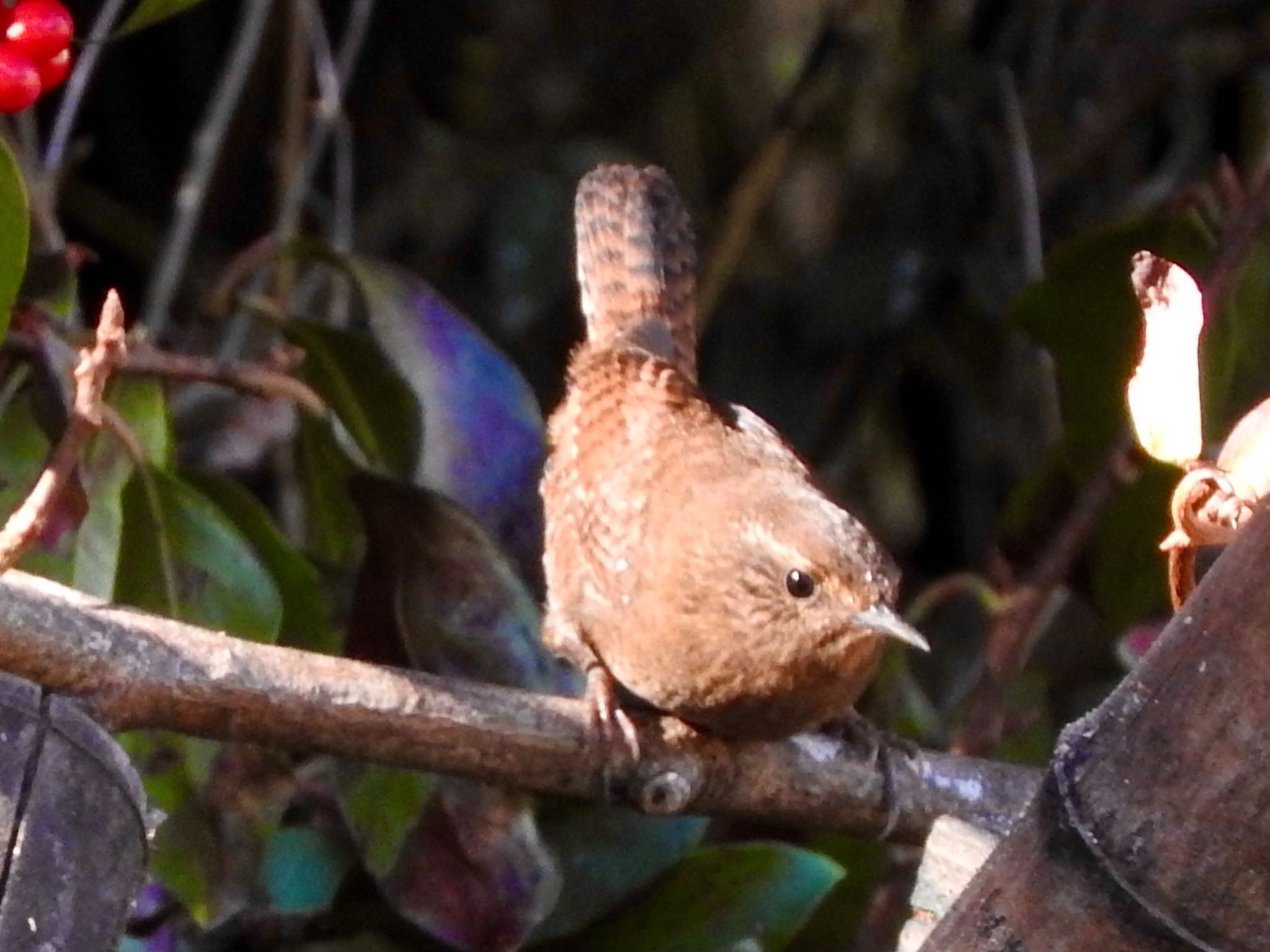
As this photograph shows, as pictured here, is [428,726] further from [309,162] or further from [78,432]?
[309,162]

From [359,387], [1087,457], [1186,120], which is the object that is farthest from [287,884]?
[1186,120]

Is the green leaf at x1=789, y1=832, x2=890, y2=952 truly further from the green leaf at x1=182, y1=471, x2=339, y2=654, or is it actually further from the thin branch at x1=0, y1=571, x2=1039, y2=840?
the green leaf at x1=182, y1=471, x2=339, y2=654

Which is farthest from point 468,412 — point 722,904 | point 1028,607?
point 1028,607

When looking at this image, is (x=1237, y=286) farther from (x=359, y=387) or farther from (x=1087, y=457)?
(x=359, y=387)

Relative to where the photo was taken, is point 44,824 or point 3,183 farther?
point 3,183

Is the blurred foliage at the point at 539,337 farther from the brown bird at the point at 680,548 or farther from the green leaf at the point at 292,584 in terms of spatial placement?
the brown bird at the point at 680,548

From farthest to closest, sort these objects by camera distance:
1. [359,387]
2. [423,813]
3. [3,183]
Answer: [359,387]
[423,813]
[3,183]
